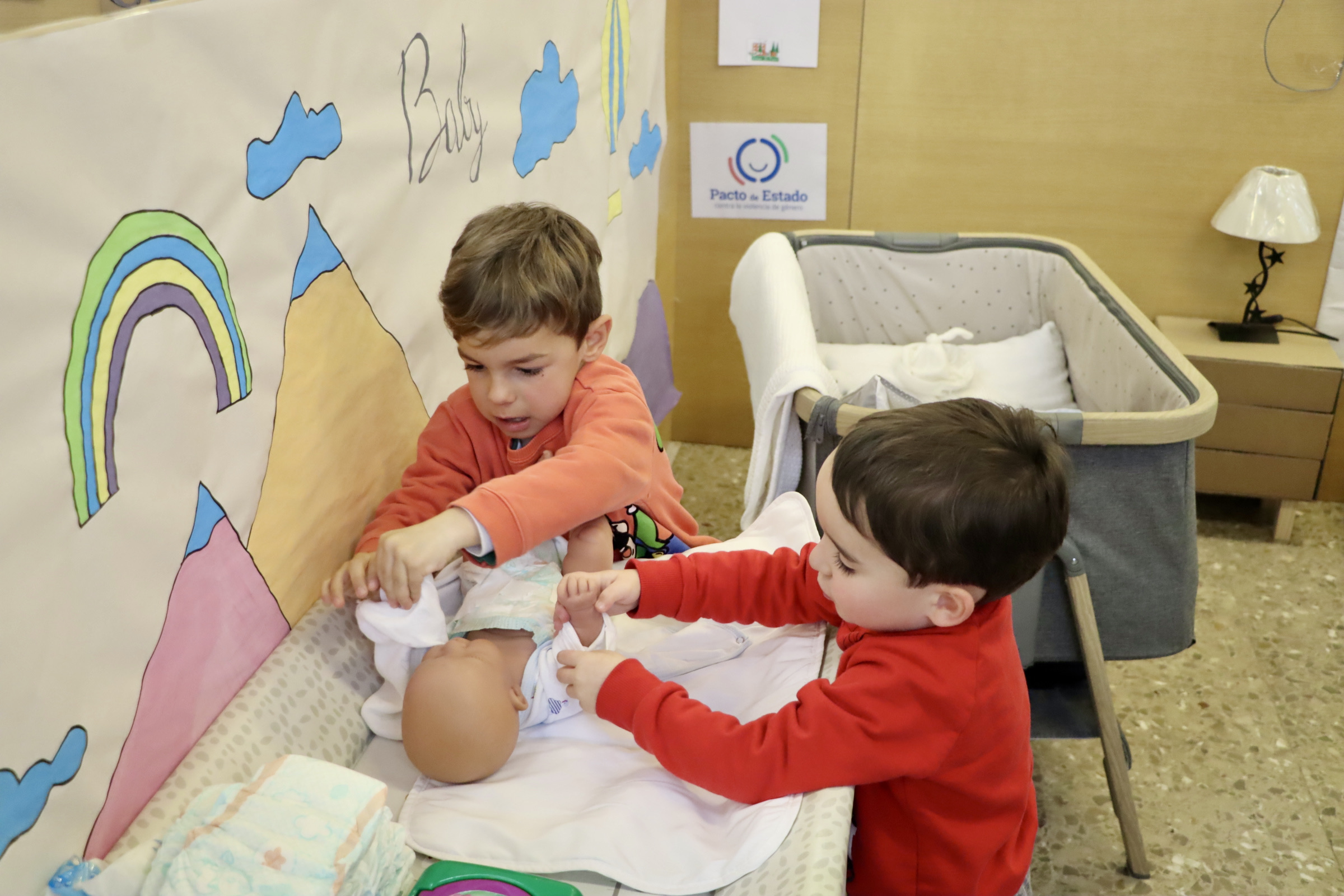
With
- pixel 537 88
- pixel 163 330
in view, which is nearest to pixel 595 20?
pixel 537 88

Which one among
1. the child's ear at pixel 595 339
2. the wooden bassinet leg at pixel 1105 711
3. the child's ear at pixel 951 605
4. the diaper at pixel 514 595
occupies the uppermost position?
the child's ear at pixel 595 339

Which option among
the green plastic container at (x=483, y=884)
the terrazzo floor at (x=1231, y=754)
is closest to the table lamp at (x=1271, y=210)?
the terrazzo floor at (x=1231, y=754)

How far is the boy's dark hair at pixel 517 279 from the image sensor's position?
115cm

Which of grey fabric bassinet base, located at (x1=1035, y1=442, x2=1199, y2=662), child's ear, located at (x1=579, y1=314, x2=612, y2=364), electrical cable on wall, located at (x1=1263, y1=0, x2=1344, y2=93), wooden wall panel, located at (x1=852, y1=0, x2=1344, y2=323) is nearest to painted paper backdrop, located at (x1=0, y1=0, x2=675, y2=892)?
child's ear, located at (x1=579, y1=314, x2=612, y2=364)

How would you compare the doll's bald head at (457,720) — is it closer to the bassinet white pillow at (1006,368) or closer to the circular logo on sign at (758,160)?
the bassinet white pillow at (1006,368)

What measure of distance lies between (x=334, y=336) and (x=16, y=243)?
457 mm

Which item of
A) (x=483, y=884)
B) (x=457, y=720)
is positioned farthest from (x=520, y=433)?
(x=483, y=884)

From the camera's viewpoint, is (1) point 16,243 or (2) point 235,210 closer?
(1) point 16,243

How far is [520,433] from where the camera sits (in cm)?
128

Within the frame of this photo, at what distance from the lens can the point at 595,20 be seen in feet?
6.42

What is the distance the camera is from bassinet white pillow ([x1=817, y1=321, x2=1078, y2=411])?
2336mm

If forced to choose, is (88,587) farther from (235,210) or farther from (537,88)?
(537,88)

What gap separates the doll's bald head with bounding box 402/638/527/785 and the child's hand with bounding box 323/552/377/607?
99mm

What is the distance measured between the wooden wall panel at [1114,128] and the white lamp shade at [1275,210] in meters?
0.17
